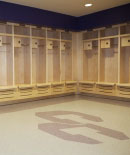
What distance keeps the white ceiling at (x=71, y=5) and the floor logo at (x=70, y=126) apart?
3028mm

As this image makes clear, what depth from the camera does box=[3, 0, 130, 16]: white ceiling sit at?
208 inches

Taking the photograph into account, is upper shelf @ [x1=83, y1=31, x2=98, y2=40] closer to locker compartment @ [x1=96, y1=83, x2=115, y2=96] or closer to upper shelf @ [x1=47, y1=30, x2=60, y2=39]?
upper shelf @ [x1=47, y1=30, x2=60, y2=39]

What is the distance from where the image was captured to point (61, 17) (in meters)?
6.53

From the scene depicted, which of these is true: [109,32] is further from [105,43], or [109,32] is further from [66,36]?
[66,36]

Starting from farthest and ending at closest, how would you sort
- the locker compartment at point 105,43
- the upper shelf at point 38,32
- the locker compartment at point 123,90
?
the upper shelf at point 38,32 < the locker compartment at point 105,43 < the locker compartment at point 123,90

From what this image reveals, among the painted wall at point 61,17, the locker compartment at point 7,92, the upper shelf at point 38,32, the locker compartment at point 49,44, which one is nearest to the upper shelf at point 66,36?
the painted wall at point 61,17

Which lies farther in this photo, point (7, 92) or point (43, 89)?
point (43, 89)

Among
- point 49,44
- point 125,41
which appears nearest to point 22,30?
point 49,44

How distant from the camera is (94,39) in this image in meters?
6.48

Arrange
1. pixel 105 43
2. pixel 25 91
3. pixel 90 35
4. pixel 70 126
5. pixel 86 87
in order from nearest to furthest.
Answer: pixel 70 126 → pixel 25 91 → pixel 105 43 → pixel 86 87 → pixel 90 35

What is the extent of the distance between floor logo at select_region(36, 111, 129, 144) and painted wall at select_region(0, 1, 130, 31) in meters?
2.86

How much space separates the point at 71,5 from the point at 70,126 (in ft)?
12.1

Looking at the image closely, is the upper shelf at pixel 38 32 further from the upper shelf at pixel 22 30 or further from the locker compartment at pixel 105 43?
the locker compartment at pixel 105 43

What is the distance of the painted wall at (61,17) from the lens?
5.37m
